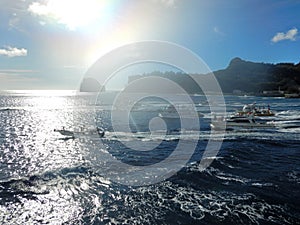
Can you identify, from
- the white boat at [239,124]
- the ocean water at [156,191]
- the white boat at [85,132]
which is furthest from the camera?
the white boat at [239,124]

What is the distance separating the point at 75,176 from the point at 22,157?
1185 cm

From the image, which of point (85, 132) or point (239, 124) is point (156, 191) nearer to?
point (85, 132)

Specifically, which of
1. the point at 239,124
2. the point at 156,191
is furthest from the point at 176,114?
the point at 156,191

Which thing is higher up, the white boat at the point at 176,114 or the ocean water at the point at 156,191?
the white boat at the point at 176,114

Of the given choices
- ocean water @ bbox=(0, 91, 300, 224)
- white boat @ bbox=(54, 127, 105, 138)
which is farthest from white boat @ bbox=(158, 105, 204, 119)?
ocean water @ bbox=(0, 91, 300, 224)

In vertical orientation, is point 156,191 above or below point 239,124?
below

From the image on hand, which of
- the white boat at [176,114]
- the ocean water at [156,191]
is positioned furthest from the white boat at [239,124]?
the white boat at [176,114]

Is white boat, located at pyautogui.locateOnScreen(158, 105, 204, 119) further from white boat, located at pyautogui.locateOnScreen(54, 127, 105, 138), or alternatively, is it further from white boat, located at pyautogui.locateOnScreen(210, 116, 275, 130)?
white boat, located at pyautogui.locateOnScreen(54, 127, 105, 138)

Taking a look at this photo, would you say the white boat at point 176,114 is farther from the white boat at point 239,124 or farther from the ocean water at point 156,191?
the ocean water at point 156,191

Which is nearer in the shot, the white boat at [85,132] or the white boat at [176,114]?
the white boat at [85,132]

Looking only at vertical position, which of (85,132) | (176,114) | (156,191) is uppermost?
(176,114)

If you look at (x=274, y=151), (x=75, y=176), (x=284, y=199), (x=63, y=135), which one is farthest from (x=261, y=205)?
(x=63, y=135)

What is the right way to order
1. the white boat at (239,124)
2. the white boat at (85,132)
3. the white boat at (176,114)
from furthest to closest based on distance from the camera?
the white boat at (176,114)
the white boat at (239,124)
the white boat at (85,132)

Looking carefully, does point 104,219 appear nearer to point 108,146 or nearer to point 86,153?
point 86,153
